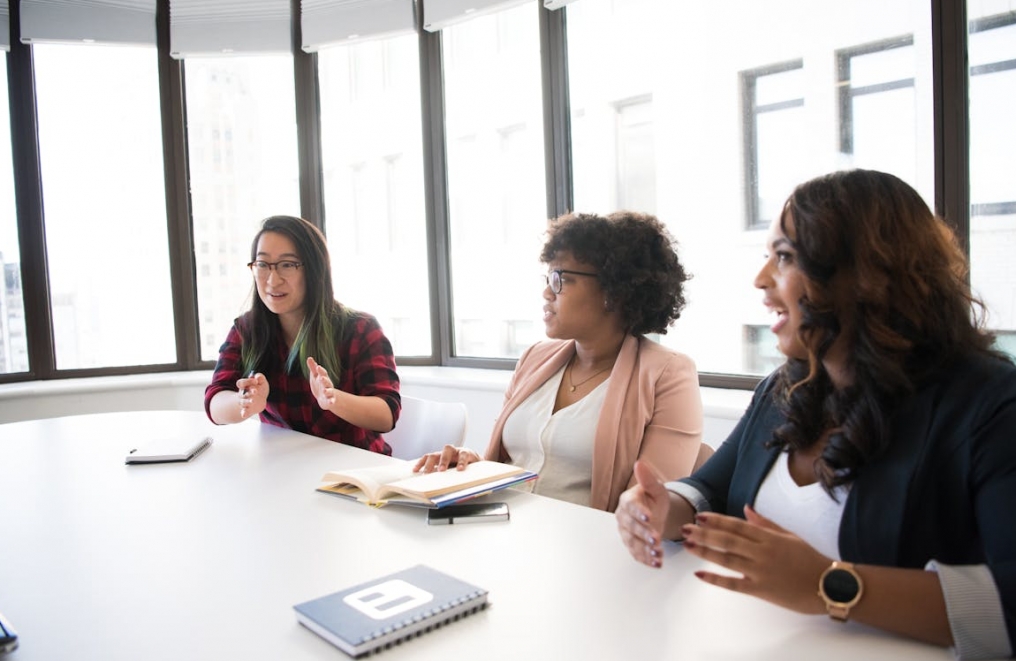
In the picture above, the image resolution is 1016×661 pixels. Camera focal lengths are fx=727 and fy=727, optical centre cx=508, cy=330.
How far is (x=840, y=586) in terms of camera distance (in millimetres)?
903

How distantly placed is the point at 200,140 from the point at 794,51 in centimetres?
341

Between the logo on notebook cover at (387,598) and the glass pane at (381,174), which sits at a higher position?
the glass pane at (381,174)

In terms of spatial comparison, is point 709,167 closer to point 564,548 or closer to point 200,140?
point 564,548

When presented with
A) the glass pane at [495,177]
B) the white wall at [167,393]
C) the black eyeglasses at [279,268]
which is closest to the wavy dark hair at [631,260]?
the black eyeglasses at [279,268]

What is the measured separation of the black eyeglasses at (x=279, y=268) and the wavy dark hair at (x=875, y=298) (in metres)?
1.82

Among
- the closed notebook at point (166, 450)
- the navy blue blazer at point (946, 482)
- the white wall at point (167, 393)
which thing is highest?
the navy blue blazer at point (946, 482)

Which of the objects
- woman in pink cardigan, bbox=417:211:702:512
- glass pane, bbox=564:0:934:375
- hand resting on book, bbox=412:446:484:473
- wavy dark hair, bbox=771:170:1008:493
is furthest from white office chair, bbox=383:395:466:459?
wavy dark hair, bbox=771:170:1008:493

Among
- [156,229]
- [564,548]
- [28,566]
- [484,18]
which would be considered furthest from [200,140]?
[564,548]

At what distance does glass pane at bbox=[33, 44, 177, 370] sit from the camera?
424 cm

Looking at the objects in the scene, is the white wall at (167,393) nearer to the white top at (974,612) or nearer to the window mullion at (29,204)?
the window mullion at (29,204)

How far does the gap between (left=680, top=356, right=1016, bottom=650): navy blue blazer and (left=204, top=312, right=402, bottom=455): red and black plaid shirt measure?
1578 mm

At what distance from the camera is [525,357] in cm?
224

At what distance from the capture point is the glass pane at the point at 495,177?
393 centimetres

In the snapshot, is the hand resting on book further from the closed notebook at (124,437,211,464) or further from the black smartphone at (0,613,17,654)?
the black smartphone at (0,613,17,654)
